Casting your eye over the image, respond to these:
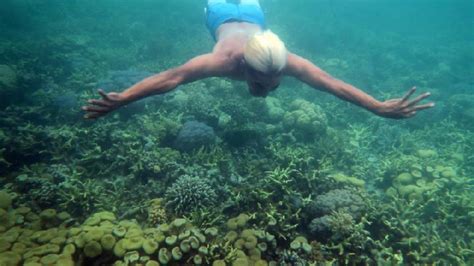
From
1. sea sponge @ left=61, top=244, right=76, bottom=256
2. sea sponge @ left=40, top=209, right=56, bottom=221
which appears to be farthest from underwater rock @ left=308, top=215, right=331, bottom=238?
sea sponge @ left=40, top=209, right=56, bottom=221

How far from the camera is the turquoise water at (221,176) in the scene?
434 cm

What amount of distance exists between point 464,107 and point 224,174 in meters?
13.0

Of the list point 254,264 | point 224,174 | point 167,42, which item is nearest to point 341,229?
point 254,264

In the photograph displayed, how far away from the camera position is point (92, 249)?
389 centimetres

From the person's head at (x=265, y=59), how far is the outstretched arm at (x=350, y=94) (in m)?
0.84

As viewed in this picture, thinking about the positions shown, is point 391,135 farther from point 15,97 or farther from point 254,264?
point 15,97

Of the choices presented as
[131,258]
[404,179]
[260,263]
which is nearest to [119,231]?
[131,258]

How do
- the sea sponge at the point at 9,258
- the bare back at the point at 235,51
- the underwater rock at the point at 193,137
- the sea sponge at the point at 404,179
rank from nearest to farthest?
the sea sponge at the point at 9,258 < the bare back at the point at 235,51 < the underwater rock at the point at 193,137 < the sea sponge at the point at 404,179

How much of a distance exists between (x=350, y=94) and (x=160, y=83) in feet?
9.24

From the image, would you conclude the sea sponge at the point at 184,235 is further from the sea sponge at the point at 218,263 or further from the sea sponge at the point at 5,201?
the sea sponge at the point at 5,201

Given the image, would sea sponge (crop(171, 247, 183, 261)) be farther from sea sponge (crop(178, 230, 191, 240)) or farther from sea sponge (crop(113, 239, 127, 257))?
sea sponge (crop(113, 239, 127, 257))

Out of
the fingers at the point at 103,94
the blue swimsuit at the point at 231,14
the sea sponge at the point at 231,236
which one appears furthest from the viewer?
the blue swimsuit at the point at 231,14

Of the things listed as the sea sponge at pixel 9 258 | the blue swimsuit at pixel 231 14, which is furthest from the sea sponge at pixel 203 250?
the blue swimsuit at pixel 231 14

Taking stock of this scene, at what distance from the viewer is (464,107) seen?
552 inches
